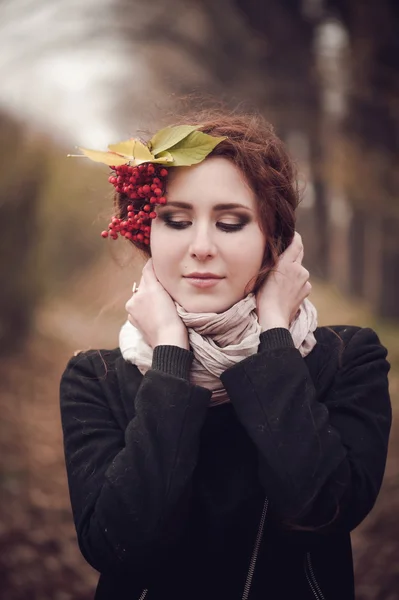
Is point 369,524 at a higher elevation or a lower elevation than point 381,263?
lower

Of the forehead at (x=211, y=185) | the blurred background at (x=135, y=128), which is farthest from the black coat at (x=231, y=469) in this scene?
the blurred background at (x=135, y=128)

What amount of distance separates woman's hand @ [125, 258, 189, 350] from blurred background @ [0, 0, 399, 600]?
7.97 ft

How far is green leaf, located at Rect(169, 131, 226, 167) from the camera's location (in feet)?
4.24

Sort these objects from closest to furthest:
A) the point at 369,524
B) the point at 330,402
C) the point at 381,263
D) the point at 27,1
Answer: the point at 330,402 → the point at 369,524 → the point at 27,1 → the point at 381,263

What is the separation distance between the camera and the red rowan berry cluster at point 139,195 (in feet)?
4.38

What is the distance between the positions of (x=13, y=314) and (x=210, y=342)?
10.0 feet

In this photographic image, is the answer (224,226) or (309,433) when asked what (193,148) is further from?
(309,433)

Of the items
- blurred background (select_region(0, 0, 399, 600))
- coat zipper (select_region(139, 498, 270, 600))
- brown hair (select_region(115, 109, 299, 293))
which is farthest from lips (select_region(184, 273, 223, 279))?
blurred background (select_region(0, 0, 399, 600))

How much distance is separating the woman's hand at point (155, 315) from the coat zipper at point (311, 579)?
1.80 feet

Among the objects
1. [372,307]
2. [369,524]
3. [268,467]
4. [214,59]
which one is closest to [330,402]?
[268,467]

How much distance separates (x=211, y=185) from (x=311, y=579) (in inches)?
35.4

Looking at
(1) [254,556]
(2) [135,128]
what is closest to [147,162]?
(1) [254,556]

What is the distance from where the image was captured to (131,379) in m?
1.39

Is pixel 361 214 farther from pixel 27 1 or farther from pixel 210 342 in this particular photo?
pixel 210 342
